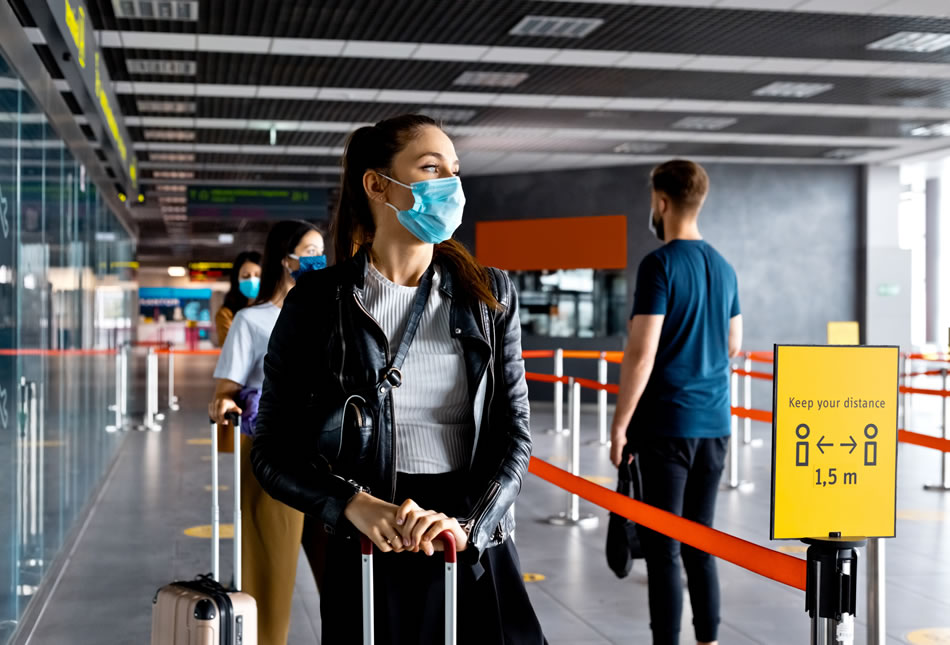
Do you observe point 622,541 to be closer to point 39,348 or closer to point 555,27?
point 39,348

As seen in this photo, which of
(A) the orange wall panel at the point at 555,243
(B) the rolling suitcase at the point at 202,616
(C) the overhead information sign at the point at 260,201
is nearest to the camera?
A: (B) the rolling suitcase at the point at 202,616

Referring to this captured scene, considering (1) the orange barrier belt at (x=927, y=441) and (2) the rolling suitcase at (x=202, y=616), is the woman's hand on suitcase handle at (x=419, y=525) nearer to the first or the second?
(2) the rolling suitcase at (x=202, y=616)

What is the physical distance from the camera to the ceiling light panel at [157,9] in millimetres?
8672

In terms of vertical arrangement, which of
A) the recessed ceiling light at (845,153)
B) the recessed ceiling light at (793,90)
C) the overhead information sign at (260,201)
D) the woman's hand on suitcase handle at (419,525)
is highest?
the recessed ceiling light at (793,90)

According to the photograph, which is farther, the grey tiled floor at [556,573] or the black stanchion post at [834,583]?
the grey tiled floor at [556,573]

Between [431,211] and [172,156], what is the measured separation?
16173mm

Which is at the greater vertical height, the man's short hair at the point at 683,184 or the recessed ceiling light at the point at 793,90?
the recessed ceiling light at the point at 793,90

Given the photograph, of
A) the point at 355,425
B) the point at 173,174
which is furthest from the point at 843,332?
the point at 355,425

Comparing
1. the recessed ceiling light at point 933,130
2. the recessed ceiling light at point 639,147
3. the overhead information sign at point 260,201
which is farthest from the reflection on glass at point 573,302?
the recessed ceiling light at point 933,130

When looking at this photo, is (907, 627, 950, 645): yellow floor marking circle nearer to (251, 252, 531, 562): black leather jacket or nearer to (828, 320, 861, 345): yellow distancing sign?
(251, 252, 531, 562): black leather jacket

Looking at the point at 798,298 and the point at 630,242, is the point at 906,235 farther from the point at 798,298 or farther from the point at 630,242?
the point at 630,242

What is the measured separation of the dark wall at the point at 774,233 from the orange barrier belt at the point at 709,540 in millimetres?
14291

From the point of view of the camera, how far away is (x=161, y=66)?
429 inches

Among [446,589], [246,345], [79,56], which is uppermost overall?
[79,56]
